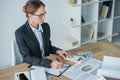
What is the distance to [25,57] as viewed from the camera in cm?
212

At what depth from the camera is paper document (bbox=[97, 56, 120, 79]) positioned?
71.5 inches

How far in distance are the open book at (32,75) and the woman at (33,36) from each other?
0.14 m

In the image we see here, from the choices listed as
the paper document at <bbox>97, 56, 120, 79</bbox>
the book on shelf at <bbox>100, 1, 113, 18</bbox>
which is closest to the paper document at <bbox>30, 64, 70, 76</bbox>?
the paper document at <bbox>97, 56, 120, 79</bbox>

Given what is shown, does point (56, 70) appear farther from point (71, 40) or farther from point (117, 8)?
point (117, 8)

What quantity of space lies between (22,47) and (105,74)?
84 centimetres

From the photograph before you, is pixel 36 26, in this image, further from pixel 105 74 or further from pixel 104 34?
pixel 104 34

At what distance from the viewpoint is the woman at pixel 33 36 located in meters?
2.12

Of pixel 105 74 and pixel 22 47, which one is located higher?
pixel 22 47

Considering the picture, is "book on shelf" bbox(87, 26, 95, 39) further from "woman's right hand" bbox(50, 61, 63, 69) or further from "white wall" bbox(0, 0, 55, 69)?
"woman's right hand" bbox(50, 61, 63, 69)

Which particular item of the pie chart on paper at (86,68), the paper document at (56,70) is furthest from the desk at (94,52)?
the pie chart on paper at (86,68)

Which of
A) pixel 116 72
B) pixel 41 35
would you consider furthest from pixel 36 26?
pixel 116 72

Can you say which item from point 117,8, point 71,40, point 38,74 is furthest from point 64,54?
point 117,8

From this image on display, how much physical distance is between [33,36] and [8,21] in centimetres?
115

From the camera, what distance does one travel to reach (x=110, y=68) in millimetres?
1917
